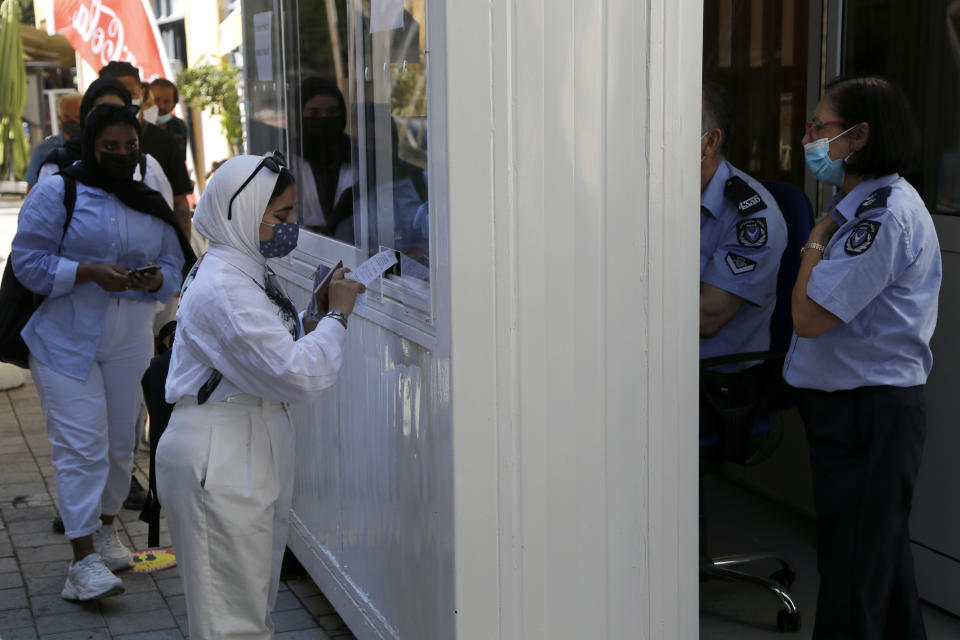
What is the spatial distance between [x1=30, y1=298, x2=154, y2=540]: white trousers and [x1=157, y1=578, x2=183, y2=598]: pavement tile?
356 millimetres

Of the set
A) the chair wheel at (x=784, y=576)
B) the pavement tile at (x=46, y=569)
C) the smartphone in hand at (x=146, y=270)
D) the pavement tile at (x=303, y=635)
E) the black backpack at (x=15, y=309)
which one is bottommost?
the pavement tile at (x=46, y=569)

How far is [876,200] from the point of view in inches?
117

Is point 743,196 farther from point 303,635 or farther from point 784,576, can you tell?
point 303,635

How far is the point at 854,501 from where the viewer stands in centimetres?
311

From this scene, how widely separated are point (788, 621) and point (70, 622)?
2568mm

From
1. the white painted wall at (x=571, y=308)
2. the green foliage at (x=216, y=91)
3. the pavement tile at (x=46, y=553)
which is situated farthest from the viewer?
the green foliage at (x=216, y=91)

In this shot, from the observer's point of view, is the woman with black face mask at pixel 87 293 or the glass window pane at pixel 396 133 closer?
the glass window pane at pixel 396 133

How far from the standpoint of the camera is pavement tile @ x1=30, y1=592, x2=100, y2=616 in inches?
167

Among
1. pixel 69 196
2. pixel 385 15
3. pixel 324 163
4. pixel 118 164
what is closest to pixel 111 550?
pixel 69 196

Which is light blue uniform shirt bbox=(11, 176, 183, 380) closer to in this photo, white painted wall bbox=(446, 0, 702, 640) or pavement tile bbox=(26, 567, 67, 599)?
pavement tile bbox=(26, 567, 67, 599)

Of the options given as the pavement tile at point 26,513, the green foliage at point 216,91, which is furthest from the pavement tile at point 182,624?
Result: the green foliage at point 216,91

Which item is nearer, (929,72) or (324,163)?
(324,163)

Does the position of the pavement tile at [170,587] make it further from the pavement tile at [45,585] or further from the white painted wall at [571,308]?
the white painted wall at [571,308]

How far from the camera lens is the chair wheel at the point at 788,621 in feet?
12.6
